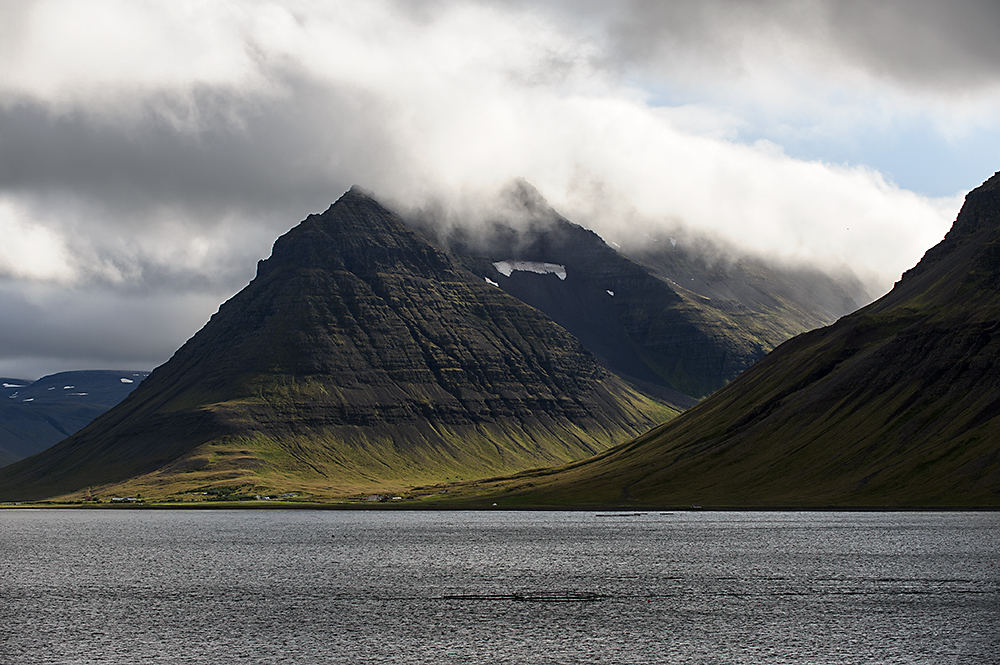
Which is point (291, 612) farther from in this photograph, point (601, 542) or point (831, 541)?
point (831, 541)

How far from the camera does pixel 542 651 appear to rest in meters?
81.8

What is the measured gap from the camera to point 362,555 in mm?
172750

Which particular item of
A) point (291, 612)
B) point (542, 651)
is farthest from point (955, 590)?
point (291, 612)

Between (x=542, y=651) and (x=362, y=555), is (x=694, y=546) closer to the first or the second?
(x=362, y=555)

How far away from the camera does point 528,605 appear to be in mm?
107125

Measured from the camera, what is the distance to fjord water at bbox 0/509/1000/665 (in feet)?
268

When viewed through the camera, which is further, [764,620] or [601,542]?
[601,542]

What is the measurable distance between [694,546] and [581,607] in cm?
7482

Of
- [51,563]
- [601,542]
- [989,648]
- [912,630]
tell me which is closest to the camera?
[989,648]

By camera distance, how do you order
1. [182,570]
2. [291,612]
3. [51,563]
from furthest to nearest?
[51,563], [182,570], [291,612]

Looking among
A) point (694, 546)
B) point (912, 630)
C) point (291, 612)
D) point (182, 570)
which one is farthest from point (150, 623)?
point (694, 546)

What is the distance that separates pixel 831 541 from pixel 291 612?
352ft

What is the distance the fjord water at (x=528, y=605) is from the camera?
268 ft

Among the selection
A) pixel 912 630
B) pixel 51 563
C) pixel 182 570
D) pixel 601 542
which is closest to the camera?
pixel 912 630
